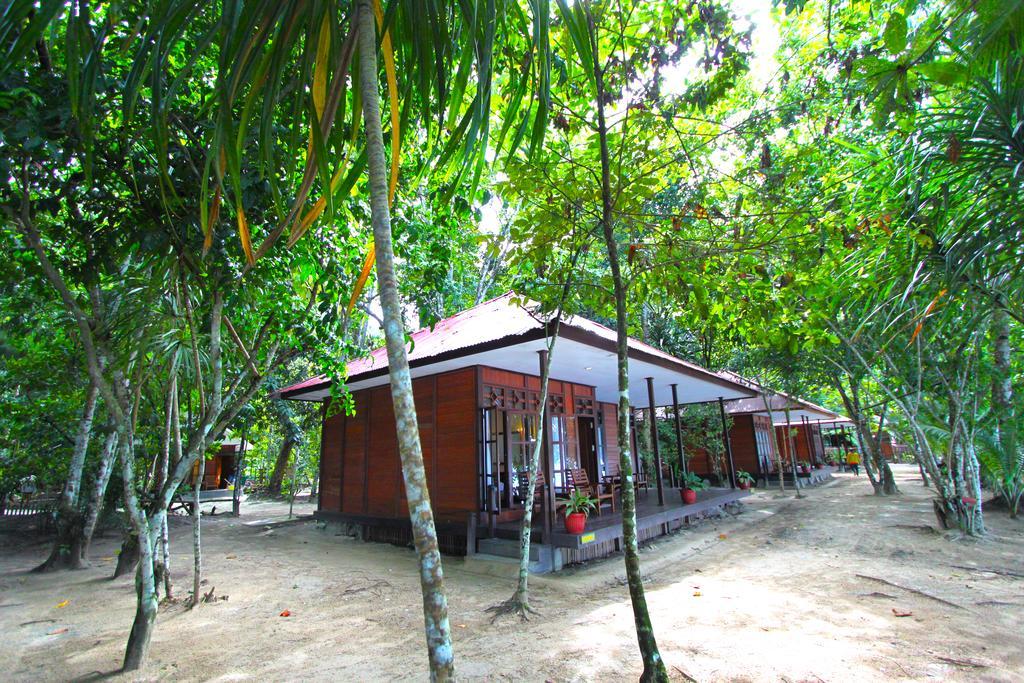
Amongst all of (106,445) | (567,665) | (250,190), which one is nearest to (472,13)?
(250,190)

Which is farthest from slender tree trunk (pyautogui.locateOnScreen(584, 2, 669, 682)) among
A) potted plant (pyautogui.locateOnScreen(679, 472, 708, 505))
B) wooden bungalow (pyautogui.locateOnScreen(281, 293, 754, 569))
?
potted plant (pyautogui.locateOnScreen(679, 472, 708, 505))

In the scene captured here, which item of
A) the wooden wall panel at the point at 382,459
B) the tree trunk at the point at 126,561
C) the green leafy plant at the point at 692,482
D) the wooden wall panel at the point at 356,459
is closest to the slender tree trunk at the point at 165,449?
the tree trunk at the point at 126,561

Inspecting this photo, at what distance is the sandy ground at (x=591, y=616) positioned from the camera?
373 cm

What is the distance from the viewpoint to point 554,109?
12.8ft

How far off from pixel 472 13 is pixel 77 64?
1830 mm

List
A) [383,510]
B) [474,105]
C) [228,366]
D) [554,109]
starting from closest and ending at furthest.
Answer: [474,105] < [554,109] < [228,366] < [383,510]

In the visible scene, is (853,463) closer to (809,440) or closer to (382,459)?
(809,440)

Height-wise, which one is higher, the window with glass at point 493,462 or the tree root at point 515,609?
the window with glass at point 493,462

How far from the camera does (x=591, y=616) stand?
16.7 ft

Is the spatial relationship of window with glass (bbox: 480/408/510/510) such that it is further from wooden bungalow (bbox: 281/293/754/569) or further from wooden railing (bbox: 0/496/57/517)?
wooden railing (bbox: 0/496/57/517)

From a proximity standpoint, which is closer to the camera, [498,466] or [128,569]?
[128,569]

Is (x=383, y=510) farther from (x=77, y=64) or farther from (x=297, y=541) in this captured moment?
(x=77, y=64)

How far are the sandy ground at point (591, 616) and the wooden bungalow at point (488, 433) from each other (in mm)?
803

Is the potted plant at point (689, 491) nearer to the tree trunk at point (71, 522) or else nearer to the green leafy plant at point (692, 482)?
the green leafy plant at point (692, 482)
